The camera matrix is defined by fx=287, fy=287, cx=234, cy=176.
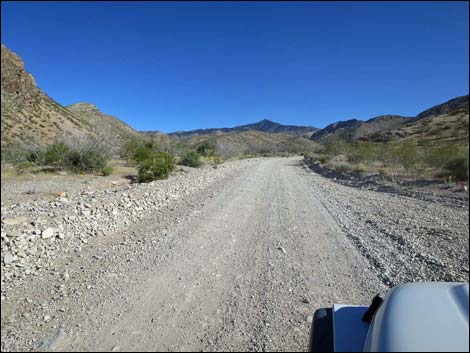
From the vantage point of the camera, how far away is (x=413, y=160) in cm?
1261

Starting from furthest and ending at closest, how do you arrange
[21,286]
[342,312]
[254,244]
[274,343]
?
[254,244] < [21,286] < [274,343] < [342,312]

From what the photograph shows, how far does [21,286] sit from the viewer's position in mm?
2574

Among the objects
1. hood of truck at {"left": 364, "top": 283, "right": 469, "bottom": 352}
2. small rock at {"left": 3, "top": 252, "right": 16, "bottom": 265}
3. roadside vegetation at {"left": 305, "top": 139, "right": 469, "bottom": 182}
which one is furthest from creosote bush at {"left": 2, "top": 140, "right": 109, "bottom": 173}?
roadside vegetation at {"left": 305, "top": 139, "right": 469, "bottom": 182}

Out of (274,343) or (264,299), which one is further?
(264,299)

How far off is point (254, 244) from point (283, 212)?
94.4 inches

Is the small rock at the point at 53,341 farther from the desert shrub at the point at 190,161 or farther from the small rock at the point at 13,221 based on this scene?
the desert shrub at the point at 190,161

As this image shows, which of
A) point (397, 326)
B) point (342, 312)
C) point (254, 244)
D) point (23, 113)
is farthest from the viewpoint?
point (254, 244)

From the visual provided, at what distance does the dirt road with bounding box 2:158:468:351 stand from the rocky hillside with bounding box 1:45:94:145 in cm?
148

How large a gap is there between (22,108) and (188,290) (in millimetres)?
2728

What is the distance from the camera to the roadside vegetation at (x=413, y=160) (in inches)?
359

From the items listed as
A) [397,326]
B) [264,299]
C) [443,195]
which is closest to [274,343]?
[264,299]

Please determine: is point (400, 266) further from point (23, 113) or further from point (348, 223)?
point (23, 113)

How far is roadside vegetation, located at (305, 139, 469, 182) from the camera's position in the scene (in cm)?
911

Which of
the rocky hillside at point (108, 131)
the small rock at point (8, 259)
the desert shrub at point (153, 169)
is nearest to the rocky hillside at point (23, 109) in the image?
the small rock at point (8, 259)
